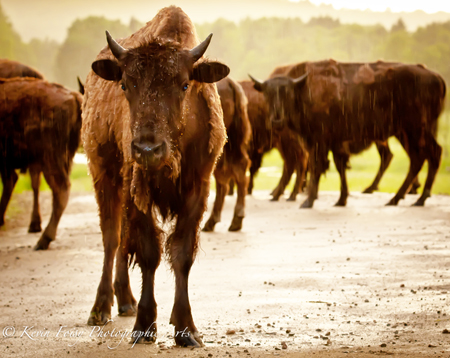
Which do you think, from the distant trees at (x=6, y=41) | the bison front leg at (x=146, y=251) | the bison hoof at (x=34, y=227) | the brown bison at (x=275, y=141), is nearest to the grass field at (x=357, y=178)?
the brown bison at (x=275, y=141)

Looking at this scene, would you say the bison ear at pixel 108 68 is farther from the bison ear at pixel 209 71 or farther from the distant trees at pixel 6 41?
the distant trees at pixel 6 41

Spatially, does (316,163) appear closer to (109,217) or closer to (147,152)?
(109,217)

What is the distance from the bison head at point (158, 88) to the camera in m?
3.58

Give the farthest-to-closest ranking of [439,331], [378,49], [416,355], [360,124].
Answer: [378,49] < [360,124] < [439,331] < [416,355]

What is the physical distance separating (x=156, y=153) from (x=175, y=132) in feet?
1.19

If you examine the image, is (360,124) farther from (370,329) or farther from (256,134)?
(370,329)

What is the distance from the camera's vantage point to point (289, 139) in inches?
563

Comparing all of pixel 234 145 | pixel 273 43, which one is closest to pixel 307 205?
pixel 234 145

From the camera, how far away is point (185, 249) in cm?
406

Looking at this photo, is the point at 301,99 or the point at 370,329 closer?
the point at 370,329

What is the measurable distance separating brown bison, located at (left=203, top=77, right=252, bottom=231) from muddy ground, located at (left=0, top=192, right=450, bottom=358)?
441mm

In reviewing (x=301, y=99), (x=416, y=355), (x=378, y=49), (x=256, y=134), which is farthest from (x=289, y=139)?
(x=378, y=49)

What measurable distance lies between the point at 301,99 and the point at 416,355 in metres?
9.55
